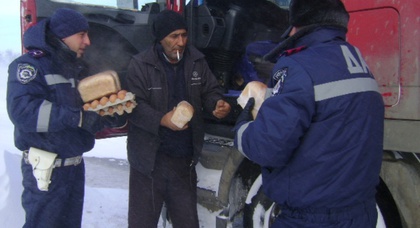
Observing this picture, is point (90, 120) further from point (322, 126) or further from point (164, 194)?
point (322, 126)

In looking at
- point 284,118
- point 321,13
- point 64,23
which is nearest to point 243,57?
point 64,23

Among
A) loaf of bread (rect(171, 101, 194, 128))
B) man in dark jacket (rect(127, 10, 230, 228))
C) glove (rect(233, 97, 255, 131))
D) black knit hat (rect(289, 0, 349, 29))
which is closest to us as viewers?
black knit hat (rect(289, 0, 349, 29))

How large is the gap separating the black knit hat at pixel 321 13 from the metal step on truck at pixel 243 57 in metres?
0.45

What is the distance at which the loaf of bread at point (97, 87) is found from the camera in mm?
2406

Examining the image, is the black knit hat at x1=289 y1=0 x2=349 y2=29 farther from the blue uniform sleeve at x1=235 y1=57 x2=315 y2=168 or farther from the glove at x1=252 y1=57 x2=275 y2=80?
the glove at x1=252 y1=57 x2=275 y2=80

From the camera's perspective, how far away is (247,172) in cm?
260

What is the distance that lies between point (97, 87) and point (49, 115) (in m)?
0.34

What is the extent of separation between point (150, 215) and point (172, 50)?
114 centimetres

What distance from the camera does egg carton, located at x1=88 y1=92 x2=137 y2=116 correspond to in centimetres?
236

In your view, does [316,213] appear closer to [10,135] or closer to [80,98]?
[80,98]

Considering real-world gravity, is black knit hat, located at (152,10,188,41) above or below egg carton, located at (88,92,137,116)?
above

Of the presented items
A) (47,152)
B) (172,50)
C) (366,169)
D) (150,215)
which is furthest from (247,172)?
(47,152)

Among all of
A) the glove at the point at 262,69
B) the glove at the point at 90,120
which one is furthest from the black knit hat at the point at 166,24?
the glove at the point at 262,69

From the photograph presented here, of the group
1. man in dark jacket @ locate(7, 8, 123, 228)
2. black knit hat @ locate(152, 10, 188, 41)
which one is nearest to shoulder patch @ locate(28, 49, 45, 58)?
man in dark jacket @ locate(7, 8, 123, 228)
